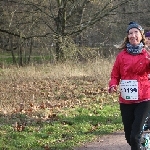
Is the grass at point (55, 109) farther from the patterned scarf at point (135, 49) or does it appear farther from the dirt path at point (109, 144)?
the patterned scarf at point (135, 49)

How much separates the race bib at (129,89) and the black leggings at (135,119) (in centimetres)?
11

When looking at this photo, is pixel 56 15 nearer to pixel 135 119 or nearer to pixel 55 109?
pixel 55 109

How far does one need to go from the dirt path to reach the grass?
0.18m

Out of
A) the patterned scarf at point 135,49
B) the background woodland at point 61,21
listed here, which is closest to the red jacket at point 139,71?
the patterned scarf at point 135,49

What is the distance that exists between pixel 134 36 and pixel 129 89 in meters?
0.71

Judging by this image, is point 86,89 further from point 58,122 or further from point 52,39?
point 52,39

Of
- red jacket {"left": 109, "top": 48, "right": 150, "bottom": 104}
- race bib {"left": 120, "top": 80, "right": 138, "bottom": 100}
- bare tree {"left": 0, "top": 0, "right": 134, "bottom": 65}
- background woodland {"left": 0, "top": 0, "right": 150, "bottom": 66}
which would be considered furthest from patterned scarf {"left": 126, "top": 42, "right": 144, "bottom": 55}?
bare tree {"left": 0, "top": 0, "right": 134, "bottom": 65}

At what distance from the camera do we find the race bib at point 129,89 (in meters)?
4.86

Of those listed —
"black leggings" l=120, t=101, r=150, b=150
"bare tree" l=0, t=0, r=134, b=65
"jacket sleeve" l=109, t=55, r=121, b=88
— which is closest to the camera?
"black leggings" l=120, t=101, r=150, b=150

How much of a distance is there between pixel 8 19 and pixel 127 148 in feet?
50.5

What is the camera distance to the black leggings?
4758 millimetres

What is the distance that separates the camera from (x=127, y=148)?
6145 mm

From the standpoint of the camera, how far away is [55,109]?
8.80 metres

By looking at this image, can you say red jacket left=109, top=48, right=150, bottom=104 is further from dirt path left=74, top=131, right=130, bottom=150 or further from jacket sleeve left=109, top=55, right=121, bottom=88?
dirt path left=74, top=131, right=130, bottom=150
